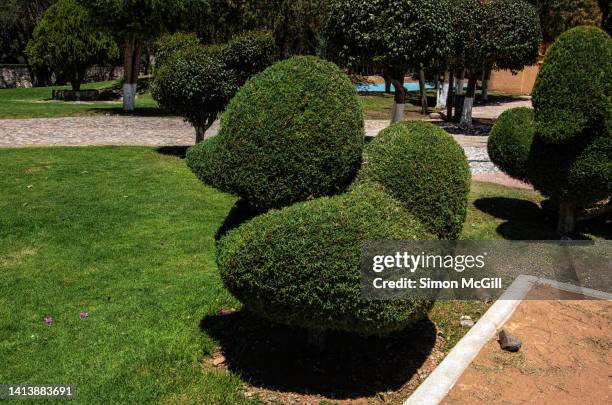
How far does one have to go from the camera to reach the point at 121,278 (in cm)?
547

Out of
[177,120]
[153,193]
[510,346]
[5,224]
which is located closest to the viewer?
[510,346]

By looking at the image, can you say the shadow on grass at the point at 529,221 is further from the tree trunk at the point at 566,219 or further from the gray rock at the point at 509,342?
the gray rock at the point at 509,342

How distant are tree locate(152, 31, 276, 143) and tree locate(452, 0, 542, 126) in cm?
923

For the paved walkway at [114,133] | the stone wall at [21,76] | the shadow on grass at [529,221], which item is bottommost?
the shadow on grass at [529,221]

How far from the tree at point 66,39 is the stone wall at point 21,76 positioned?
13068 mm

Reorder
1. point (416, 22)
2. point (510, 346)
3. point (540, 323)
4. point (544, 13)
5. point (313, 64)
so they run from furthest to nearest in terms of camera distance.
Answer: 1. point (544, 13)
2. point (416, 22)
3. point (540, 323)
4. point (510, 346)
5. point (313, 64)

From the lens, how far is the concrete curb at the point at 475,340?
11.8ft

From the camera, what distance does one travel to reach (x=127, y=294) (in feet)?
16.8

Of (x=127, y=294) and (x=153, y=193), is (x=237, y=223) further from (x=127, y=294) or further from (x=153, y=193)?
(x=153, y=193)

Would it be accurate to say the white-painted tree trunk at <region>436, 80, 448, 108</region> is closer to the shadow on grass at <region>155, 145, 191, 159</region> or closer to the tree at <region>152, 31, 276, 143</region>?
the shadow on grass at <region>155, 145, 191, 159</region>

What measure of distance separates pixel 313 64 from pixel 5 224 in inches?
206

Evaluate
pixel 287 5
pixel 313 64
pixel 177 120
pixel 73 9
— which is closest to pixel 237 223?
pixel 313 64

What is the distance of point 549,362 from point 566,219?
3.99 metres

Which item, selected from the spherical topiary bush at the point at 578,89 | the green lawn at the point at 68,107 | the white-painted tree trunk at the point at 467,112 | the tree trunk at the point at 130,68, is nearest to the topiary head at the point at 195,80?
the spherical topiary bush at the point at 578,89
